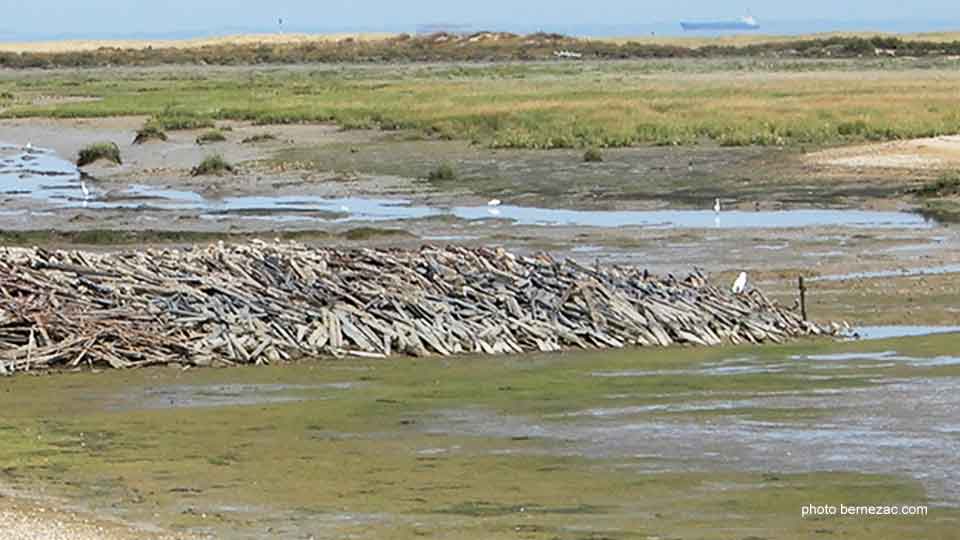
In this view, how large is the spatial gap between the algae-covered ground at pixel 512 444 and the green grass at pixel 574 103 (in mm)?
29405

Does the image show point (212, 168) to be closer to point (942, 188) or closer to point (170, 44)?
point (942, 188)

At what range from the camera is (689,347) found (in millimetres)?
17344

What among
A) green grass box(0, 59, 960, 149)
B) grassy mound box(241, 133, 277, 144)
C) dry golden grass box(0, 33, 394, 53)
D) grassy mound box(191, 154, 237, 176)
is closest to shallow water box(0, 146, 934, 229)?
grassy mound box(191, 154, 237, 176)

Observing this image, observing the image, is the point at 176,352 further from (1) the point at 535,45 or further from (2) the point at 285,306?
(1) the point at 535,45

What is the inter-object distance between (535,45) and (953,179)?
123679 mm

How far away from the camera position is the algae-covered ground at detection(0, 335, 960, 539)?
1009 cm

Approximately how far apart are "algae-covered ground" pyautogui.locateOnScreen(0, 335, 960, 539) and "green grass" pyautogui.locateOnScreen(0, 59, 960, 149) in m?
29.4

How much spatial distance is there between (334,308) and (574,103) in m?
40.9

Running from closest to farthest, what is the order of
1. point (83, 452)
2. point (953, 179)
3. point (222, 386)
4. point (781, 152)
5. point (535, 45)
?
point (83, 452) → point (222, 386) → point (953, 179) → point (781, 152) → point (535, 45)

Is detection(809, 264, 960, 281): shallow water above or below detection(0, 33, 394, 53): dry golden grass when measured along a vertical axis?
above

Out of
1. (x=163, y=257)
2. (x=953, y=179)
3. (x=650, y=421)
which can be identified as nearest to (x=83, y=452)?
(x=650, y=421)

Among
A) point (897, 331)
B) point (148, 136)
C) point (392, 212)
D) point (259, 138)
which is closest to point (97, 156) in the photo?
point (259, 138)

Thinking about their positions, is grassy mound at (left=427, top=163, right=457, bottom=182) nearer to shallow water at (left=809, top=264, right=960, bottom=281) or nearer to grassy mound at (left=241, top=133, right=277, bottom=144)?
grassy mound at (left=241, top=133, right=277, bottom=144)

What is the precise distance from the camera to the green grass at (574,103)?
46.4 metres
